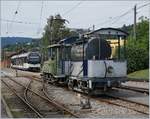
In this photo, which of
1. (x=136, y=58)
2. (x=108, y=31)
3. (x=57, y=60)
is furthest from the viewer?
(x=136, y=58)

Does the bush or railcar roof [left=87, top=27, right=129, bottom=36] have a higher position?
railcar roof [left=87, top=27, right=129, bottom=36]

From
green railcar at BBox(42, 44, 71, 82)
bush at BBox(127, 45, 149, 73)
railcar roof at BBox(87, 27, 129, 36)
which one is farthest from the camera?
bush at BBox(127, 45, 149, 73)

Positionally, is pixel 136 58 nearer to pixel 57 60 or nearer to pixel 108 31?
pixel 57 60

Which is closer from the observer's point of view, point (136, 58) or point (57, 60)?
point (57, 60)

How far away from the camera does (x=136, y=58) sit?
143 feet

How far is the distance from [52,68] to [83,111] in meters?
13.8

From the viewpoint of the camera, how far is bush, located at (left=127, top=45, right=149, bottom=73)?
43406mm

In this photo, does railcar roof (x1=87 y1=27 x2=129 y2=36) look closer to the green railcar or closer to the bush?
the green railcar

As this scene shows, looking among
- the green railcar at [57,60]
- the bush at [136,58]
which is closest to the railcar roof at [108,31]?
the green railcar at [57,60]

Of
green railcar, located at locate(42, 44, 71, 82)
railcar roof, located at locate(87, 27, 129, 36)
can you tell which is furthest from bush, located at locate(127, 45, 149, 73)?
railcar roof, located at locate(87, 27, 129, 36)

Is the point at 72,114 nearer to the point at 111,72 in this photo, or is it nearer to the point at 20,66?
the point at 111,72

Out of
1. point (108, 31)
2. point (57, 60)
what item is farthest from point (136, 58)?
point (108, 31)

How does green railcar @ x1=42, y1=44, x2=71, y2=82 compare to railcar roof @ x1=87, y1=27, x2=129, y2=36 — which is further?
green railcar @ x1=42, y1=44, x2=71, y2=82

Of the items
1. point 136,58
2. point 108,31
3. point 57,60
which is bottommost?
point 57,60
